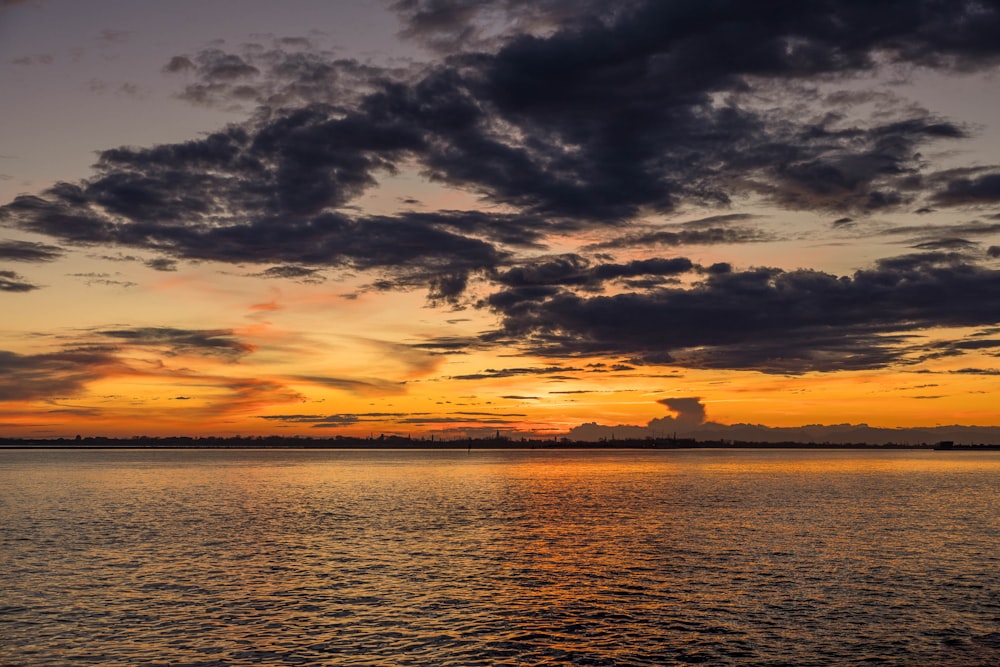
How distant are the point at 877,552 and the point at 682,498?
62361 millimetres

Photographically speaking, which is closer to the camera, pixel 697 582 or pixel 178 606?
pixel 178 606

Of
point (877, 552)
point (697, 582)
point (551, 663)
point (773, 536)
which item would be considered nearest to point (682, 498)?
point (773, 536)

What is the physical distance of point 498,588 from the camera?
5100 cm

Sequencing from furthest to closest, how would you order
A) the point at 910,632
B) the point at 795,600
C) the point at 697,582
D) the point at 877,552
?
the point at 877,552 → the point at 697,582 → the point at 795,600 → the point at 910,632

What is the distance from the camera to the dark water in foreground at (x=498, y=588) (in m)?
36.5

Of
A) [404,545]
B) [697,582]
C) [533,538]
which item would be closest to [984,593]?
[697,582]

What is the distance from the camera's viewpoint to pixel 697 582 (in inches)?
2072

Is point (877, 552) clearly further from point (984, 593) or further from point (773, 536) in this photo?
point (984, 593)

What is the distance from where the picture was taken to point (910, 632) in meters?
39.6

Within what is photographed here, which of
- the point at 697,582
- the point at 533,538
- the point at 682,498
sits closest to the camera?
the point at 697,582

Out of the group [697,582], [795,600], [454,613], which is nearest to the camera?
[454,613]

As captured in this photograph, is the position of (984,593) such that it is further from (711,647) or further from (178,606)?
(178,606)

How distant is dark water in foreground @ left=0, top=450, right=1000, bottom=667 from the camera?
3653 cm

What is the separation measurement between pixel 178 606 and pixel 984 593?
46.3 metres
